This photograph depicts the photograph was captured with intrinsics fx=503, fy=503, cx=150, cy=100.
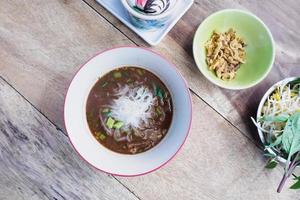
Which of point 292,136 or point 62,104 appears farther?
point 62,104

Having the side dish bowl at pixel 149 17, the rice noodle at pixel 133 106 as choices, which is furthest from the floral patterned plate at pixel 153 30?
the rice noodle at pixel 133 106

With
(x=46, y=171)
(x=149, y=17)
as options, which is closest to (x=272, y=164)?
(x=149, y=17)

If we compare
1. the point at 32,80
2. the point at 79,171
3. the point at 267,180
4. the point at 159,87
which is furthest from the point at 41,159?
the point at 267,180

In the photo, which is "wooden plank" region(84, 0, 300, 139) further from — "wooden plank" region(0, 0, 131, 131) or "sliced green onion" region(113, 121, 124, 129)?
"sliced green onion" region(113, 121, 124, 129)

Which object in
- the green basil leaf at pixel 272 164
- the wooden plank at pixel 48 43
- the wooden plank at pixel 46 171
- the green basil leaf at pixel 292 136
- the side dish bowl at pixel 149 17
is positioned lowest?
the wooden plank at pixel 46 171

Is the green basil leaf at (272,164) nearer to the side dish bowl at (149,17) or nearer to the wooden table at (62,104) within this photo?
the wooden table at (62,104)

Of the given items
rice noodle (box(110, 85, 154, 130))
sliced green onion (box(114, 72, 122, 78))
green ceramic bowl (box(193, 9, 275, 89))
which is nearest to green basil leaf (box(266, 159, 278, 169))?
green ceramic bowl (box(193, 9, 275, 89))

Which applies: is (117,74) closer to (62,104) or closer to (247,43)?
(62,104)
